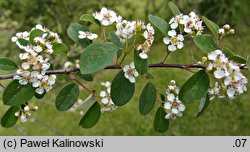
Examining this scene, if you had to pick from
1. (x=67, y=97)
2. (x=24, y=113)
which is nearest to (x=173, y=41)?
(x=67, y=97)

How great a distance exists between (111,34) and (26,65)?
0.75 feet

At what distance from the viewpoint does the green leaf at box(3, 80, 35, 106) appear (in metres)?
1.12

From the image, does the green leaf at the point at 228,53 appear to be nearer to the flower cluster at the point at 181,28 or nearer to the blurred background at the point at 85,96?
the flower cluster at the point at 181,28

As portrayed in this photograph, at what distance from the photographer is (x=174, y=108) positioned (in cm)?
→ 121

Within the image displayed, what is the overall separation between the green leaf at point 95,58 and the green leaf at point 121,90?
0.10 m

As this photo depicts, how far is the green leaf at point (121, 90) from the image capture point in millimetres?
1121

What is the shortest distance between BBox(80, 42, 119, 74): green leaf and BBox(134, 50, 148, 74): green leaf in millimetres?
60

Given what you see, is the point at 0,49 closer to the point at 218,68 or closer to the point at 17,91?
the point at 17,91

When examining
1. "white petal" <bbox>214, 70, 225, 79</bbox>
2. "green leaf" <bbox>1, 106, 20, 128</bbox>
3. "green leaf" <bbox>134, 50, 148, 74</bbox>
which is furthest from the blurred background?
"white petal" <bbox>214, 70, 225, 79</bbox>

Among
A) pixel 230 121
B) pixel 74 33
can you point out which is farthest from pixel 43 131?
pixel 74 33

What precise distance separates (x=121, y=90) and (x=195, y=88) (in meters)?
0.19

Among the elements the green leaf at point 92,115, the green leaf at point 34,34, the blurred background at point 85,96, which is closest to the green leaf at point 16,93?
the green leaf at point 34,34

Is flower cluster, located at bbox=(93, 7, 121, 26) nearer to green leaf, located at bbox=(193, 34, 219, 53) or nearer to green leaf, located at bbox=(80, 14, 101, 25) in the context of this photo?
green leaf, located at bbox=(80, 14, 101, 25)

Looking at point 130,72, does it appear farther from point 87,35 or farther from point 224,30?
point 224,30
